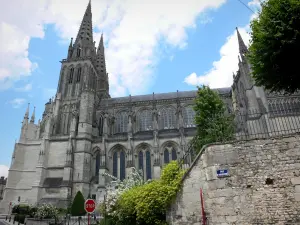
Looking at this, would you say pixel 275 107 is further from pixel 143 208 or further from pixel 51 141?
pixel 51 141

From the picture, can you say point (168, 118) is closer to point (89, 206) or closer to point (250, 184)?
point (89, 206)

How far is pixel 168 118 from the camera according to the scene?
34.4 m

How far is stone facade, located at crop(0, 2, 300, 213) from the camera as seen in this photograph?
27375mm

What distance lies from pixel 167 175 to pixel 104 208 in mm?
6103

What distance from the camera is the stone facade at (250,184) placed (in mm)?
6762

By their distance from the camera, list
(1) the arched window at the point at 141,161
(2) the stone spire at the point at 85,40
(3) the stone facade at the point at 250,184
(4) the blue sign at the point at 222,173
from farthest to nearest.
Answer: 1. (2) the stone spire at the point at 85,40
2. (1) the arched window at the point at 141,161
3. (4) the blue sign at the point at 222,173
4. (3) the stone facade at the point at 250,184

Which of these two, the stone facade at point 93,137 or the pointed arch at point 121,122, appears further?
the pointed arch at point 121,122

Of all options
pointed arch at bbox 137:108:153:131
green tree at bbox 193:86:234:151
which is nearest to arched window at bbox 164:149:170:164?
pointed arch at bbox 137:108:153:131

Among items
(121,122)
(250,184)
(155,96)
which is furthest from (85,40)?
(250,184)

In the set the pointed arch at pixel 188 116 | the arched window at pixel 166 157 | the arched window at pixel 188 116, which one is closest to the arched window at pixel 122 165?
the arched window at pixel 166 157

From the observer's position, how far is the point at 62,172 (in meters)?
29.0

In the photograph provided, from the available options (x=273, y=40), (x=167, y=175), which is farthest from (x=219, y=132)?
(x=273, y=40)

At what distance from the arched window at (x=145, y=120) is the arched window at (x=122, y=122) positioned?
2297 mm

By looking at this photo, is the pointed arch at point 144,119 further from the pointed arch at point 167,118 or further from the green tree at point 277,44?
the green tree at point 277,44
